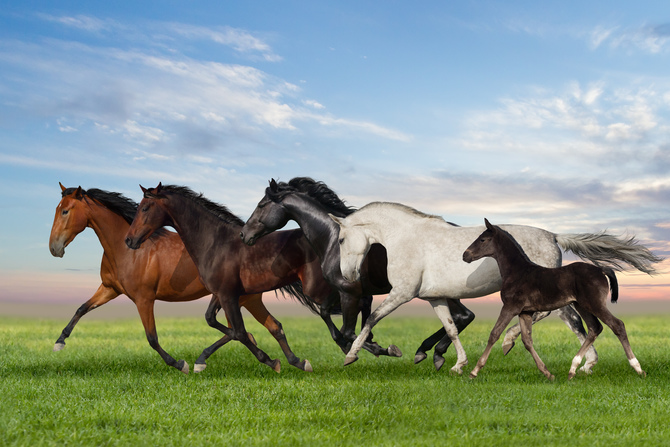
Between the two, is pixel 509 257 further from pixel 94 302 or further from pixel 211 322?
pixel 94 302

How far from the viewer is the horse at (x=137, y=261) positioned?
9859mm

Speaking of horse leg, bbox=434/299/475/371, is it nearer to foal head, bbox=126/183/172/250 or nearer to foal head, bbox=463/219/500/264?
foal head, bbox=463/219/500/264

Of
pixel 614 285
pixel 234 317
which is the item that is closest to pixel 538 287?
pixel 614 285

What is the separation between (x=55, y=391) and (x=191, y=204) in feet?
11.1

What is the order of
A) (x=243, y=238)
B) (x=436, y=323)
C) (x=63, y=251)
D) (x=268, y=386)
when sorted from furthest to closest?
(x=436, y=323) → (x=63, y=251) → (x=243, y=238) → (x=268, y=386)

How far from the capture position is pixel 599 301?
762cm

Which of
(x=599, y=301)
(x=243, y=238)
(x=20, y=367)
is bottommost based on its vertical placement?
(x=20, y=367)

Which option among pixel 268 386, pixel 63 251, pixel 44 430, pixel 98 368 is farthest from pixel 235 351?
pixel 44 430

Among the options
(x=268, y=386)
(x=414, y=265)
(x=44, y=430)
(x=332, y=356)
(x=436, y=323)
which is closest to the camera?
(x=44, y=430)

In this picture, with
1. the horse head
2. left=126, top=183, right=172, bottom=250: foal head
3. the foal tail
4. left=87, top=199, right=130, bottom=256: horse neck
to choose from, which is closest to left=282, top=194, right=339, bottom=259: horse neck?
left=126, top=183, right=172, bottom=250: foal head

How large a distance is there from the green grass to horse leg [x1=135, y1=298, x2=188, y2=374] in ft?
0.75

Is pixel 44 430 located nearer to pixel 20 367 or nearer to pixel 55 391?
pixel 55 391

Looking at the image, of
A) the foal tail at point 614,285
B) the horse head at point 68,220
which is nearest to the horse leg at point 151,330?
the horse head at point 68,220

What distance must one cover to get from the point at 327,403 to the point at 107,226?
5.75m
